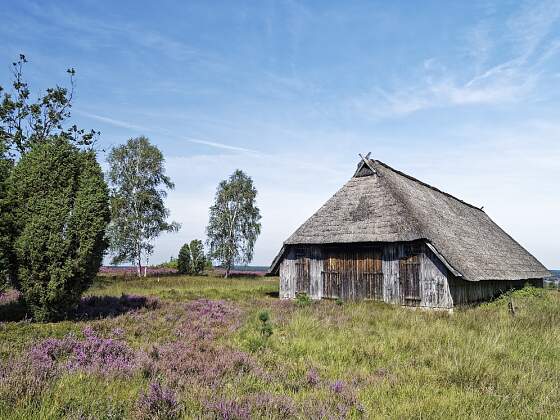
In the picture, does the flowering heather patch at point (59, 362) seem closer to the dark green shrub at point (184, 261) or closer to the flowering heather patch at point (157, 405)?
the flowering heather patch at point (157, 405)

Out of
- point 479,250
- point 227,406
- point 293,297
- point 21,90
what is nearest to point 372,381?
point 227,406

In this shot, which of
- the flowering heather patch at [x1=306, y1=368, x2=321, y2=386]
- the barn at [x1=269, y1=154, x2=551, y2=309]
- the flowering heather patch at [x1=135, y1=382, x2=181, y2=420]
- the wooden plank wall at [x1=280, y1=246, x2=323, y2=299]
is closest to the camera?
the flowering heather patch at [x1=135, y1=382, x2=181, y2=420]

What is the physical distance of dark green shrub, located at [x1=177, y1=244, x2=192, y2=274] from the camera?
140 ft

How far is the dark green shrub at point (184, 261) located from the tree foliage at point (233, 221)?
2.71 metres

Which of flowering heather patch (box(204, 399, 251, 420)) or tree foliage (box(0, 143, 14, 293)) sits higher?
tree foliage (box(0, 143, 14, 293))

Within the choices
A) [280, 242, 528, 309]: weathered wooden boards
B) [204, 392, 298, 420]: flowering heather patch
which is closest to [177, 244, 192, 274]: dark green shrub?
[280, 242, 528, 309]: weathered wooden boards

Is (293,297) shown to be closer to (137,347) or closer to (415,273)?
(415,273)

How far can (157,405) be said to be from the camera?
465 cm

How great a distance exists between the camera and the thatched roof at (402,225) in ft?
56.0

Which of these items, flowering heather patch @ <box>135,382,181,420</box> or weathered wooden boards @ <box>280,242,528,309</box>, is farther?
weathered wooden boards @ <box>280,242,528,309</box>

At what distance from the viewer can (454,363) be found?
23.1 feet

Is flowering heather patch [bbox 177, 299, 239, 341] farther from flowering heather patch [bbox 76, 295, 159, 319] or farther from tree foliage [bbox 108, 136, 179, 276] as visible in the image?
tree foliage [bbox 108, 136, 179, 276]

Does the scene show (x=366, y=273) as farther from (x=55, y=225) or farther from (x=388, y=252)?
(x=55, y=225)

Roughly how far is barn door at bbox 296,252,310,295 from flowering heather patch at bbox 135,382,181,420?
612 inches
